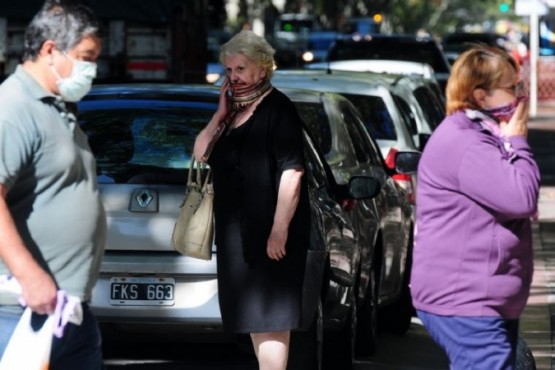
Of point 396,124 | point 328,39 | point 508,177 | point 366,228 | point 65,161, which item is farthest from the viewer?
point 328,39

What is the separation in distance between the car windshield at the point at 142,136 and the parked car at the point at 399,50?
48.7ft

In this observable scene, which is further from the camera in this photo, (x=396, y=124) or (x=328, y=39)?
(x=328, y=39)

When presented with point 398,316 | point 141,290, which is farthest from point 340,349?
point 398,316

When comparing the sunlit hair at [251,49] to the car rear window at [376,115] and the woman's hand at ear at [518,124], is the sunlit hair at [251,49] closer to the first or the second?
the woman's hand at ear at [518,124]

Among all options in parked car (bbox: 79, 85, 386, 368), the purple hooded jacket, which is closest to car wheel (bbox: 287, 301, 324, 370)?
parked car (bbox: 79, 85, 386, 368)

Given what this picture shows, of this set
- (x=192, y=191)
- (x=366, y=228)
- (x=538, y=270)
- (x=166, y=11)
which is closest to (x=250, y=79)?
(x=192, y=191)

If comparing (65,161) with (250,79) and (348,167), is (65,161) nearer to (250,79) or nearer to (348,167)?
(250,79)

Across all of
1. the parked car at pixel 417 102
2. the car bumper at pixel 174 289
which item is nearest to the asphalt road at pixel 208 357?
the car bumper at pixel 174 289

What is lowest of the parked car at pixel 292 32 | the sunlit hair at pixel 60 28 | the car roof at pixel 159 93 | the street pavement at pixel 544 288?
the parked car at pixel 292 32

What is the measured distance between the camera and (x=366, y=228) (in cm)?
935

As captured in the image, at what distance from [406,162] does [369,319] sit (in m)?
1.19

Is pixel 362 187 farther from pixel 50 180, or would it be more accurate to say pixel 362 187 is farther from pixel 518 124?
pixel 50 180

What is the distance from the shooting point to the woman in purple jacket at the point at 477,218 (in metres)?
5.22

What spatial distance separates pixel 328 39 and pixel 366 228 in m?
41.4
